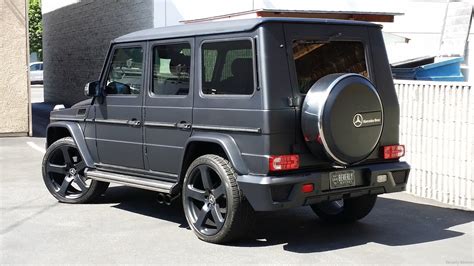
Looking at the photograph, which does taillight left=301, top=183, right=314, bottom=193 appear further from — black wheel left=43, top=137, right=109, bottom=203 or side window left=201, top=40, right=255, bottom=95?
black wheel left=43, top=137, right=109, bottom=203

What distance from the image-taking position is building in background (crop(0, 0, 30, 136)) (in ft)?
45.4

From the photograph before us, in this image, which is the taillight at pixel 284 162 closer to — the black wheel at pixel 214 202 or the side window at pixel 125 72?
the black wheel at pixel 214 202

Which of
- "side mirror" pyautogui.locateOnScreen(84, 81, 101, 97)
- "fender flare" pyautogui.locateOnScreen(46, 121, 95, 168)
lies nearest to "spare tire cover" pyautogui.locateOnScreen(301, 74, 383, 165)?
"side mirror" pyautogui.locateOnScreen(84, 81, 101, 97)

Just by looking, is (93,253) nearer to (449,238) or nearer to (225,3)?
(449,238)

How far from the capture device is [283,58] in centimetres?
561

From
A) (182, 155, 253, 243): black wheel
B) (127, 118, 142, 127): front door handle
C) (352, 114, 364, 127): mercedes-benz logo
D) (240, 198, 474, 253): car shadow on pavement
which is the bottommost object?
(240, 198, 474, 253): car shadow on pavement

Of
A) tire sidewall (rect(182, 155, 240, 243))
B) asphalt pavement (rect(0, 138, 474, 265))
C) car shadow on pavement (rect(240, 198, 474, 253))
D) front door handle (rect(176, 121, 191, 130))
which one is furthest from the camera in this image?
front door handle (rect(176, 121, 191, 130))

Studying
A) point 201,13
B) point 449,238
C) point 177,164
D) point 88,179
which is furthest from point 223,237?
point 201,13

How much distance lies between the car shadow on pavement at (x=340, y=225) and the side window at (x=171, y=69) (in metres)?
1.36

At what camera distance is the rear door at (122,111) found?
6820 mm

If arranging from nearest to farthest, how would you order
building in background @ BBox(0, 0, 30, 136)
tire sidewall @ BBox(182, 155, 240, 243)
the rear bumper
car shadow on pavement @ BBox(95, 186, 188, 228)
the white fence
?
the rear bumper, tire sidewall @ BBox(182, 155, 240, 243), car shadow on pavement @ BBox(95, 186, 188, 228), the white fence, building in background @ BBox(0, 0, 30, 136)

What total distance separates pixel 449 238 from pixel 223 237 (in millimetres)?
2124

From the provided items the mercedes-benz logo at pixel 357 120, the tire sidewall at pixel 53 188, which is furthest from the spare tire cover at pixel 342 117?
the tire sidewall at pixel 53 188

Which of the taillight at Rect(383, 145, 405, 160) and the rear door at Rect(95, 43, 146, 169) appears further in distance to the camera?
the rear door at Rect(95, 43, 146, 169)
